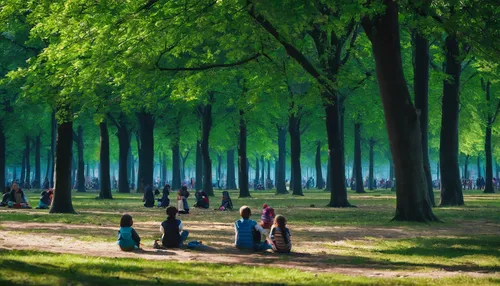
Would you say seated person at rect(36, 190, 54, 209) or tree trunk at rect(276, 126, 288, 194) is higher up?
tree trunk at rect(276, 126, 288, 194)

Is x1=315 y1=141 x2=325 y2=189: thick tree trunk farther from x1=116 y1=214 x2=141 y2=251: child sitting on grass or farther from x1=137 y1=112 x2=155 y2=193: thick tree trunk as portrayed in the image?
x1=116 y1=214 x2=141 y2=251: child sitting on grass

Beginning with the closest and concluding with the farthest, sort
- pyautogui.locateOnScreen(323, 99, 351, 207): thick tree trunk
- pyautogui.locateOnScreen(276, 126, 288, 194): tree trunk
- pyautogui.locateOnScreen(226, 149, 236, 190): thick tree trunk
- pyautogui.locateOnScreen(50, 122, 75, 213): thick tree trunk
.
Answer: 1. pyautogui.locateOnScreen(50, 122, 75, 213): thick tree trunk
2. pyautogui.locateOnScreen(323, 99, 351, 207): thick tree trunk
3. pyautogui.locateOnScreen(276, 126, 288, 194): tree trunk
4. pyautogui.locateOnScreen(226, 149, 236, 190): thick tree trunk

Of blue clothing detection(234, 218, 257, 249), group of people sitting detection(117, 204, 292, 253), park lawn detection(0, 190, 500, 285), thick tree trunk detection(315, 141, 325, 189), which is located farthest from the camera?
thick tree trunk detection(315, 141, 325, 189)

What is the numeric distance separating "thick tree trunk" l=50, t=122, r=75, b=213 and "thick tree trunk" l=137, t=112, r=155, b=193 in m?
27.7

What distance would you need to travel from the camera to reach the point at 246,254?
17.1 m

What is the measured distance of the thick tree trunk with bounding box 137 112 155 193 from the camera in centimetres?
6034

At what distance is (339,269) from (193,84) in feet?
55.3

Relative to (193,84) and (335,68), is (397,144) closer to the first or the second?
(193,84)

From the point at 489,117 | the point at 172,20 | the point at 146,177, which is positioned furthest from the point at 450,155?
the point at 146,177

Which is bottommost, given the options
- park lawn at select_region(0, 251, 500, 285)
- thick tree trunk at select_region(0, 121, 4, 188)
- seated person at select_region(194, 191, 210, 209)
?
park lawn at select_region(0, 251, 500, 285)

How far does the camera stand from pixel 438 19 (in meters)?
24.8

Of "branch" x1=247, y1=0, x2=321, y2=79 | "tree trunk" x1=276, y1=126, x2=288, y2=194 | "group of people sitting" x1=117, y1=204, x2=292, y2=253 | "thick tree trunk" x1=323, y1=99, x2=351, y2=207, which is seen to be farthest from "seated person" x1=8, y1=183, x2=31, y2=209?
"tree trunk" x1=276, y1=126, x2=288, y2=194

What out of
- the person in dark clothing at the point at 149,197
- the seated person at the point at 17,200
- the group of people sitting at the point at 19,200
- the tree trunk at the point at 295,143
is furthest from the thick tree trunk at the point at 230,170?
the seated person at the point at 17,200

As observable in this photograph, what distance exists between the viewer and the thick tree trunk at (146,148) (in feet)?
198
